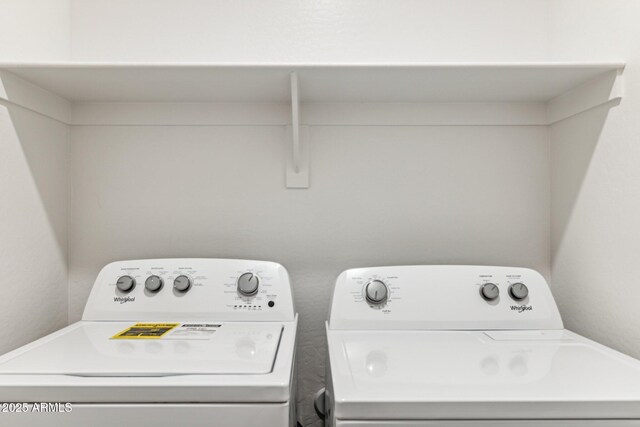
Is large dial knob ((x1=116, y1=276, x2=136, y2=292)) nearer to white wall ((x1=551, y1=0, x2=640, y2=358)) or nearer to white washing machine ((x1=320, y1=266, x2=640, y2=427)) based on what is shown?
white washing machine ((x1=320, y1=266, x2=640, y2=427))

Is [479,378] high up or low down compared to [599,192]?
down

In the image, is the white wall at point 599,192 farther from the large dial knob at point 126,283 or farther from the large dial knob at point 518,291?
the large dial knob at point 126,283

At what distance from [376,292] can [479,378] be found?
1.31ft

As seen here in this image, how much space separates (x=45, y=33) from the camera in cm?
118

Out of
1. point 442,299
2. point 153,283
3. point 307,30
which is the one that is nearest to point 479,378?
point 442,299

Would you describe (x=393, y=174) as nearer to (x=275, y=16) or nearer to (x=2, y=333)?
(x=275, y=16)

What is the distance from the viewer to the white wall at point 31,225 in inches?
40.6

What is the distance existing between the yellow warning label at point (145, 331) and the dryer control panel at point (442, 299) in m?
0.41

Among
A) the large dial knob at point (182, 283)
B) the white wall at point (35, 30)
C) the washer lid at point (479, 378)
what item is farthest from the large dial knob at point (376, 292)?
the white wall at point (35, 30)

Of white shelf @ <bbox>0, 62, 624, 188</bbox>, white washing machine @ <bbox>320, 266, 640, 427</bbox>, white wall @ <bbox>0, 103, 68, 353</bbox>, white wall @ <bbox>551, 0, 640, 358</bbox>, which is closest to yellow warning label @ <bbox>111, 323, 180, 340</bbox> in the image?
white wall @ <bbox>0, 103, 68, 353</bbox>

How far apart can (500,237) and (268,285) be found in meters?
0.74

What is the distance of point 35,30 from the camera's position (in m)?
1.14

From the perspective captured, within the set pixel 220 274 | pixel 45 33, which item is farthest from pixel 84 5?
pixel 220 274

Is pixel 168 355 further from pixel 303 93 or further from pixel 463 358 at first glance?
pixel 303 93
